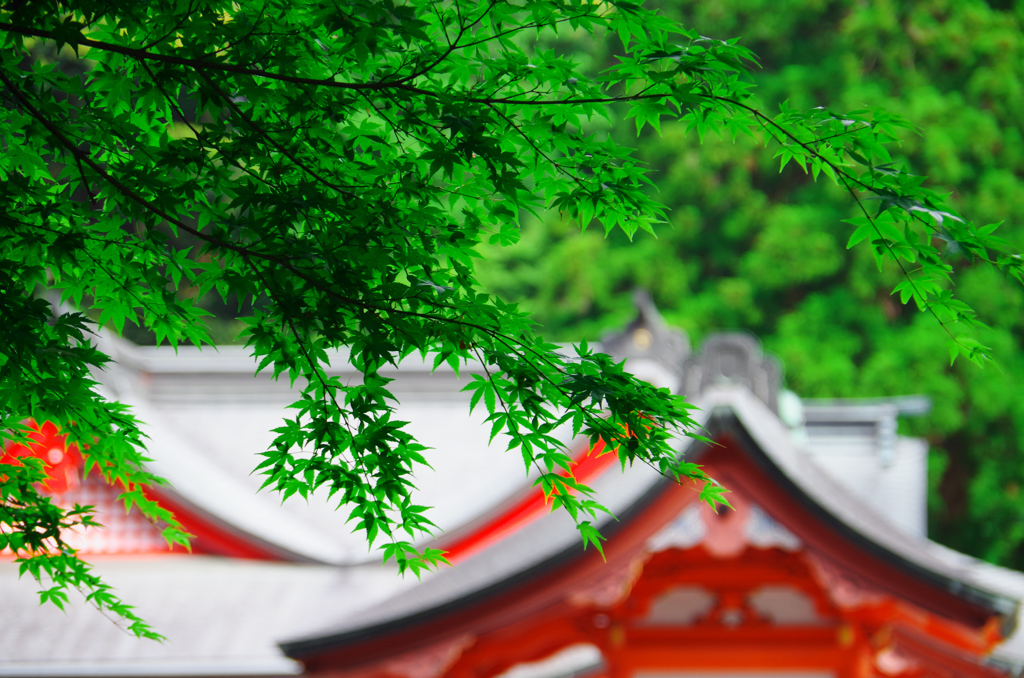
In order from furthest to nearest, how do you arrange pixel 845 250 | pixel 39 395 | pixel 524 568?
pixel 845 250 < pixel 524 568 < pixel 39 395

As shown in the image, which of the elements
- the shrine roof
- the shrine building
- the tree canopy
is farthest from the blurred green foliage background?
the tree canopy

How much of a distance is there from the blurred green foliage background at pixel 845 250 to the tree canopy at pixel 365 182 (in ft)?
44.7

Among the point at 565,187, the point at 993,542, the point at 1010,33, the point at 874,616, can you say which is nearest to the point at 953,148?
the point at 1010,33

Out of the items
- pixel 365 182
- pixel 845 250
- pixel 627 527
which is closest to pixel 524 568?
pixel 627 527

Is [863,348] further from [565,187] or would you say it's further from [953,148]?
[565,187]

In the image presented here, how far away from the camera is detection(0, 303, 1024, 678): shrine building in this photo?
4801 mm

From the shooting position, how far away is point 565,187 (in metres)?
2.55

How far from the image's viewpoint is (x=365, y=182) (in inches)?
96.6

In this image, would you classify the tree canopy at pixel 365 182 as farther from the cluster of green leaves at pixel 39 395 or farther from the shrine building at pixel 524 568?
the shrine building at pixel 524 568

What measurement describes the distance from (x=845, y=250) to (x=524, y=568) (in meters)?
12.0

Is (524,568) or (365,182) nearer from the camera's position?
(365,182)

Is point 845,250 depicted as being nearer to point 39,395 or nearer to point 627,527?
point 627,527

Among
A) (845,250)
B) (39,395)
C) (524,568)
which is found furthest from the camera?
(845,250)

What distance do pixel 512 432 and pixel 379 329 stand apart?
0.41 metres
